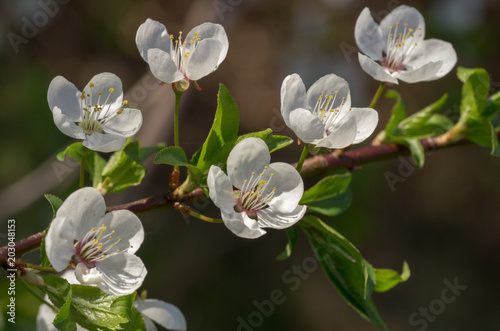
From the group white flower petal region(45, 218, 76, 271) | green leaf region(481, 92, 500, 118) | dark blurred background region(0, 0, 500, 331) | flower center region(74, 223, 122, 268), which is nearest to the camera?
white flower petal region(45, 218, 76, 271)

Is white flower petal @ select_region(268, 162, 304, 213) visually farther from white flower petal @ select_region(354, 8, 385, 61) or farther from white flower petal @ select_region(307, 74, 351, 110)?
white flower petal @ select_region(354, 8, 385, 61)

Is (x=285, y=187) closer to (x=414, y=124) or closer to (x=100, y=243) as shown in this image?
(x=100, y=243)

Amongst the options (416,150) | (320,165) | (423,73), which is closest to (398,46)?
(423,73)

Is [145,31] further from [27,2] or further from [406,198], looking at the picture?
[406,198]

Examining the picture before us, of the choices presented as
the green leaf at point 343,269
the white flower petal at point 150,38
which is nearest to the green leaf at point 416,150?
the green leaf at point 343,269

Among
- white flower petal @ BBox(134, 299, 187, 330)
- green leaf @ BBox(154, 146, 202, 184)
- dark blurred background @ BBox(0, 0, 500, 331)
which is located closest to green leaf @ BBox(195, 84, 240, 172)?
green leaf @ BBox(154, 146, 202, 184)

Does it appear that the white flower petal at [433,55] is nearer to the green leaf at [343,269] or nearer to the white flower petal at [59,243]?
the green leaf at [343,269]
